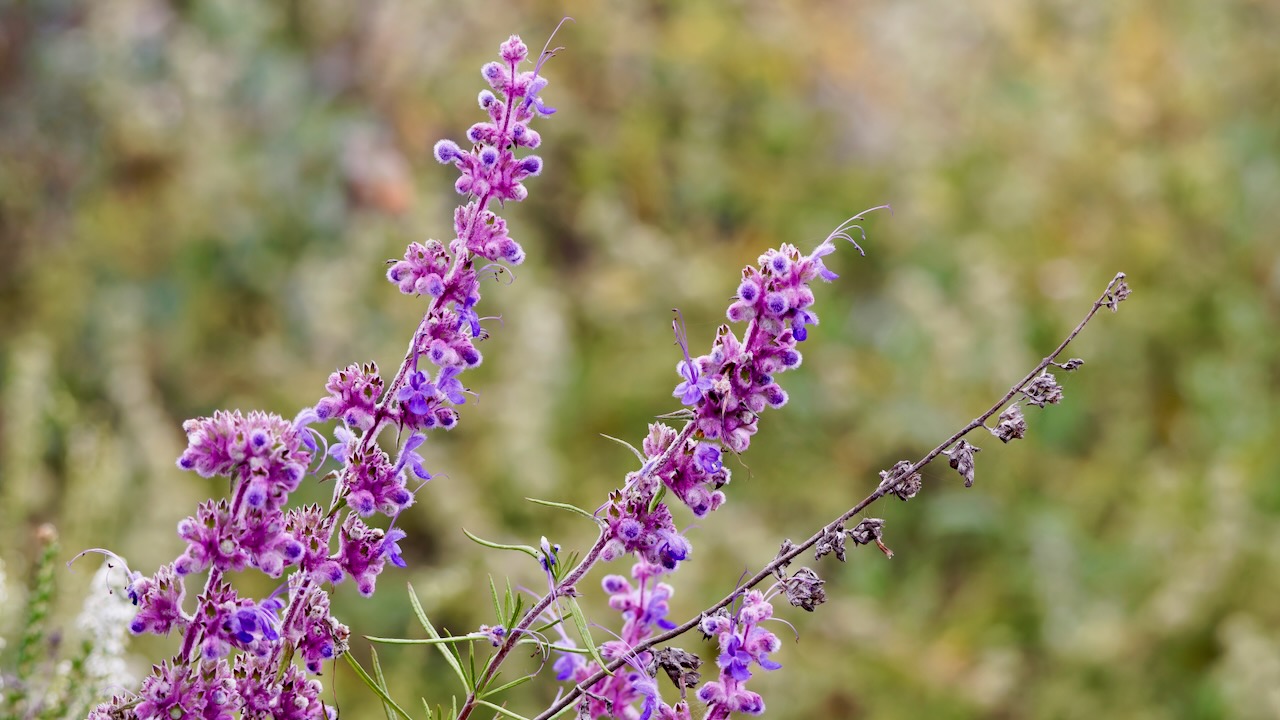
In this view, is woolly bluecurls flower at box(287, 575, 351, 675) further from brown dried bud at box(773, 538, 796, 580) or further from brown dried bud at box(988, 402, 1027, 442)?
brown dried bud at box(988, 402, 1027, 442)

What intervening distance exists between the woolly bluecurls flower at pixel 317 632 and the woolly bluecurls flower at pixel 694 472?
0.25 metres

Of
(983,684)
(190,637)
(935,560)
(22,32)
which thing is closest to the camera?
(190,637)

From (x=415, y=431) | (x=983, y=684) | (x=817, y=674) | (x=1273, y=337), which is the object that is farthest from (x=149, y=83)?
(x=1273, y=337)

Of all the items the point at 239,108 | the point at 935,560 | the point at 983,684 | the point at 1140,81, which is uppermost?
the point at 1140,81

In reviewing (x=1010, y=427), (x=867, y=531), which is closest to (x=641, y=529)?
(x=867, y=531)

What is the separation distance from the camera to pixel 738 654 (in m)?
0.87

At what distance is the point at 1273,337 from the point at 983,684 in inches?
73.4

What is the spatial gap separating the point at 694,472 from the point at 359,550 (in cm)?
25

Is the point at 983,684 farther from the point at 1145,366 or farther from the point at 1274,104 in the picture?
the point at 1274,104

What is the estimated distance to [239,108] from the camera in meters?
4.03

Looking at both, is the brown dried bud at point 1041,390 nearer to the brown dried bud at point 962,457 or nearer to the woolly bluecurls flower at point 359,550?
the brown dried bud at point 962,457

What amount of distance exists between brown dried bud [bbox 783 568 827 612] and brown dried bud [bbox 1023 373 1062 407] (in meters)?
0.20

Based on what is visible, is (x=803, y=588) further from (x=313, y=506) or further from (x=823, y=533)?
(x=313, y=506)

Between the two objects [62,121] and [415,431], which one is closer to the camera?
[415,431]
